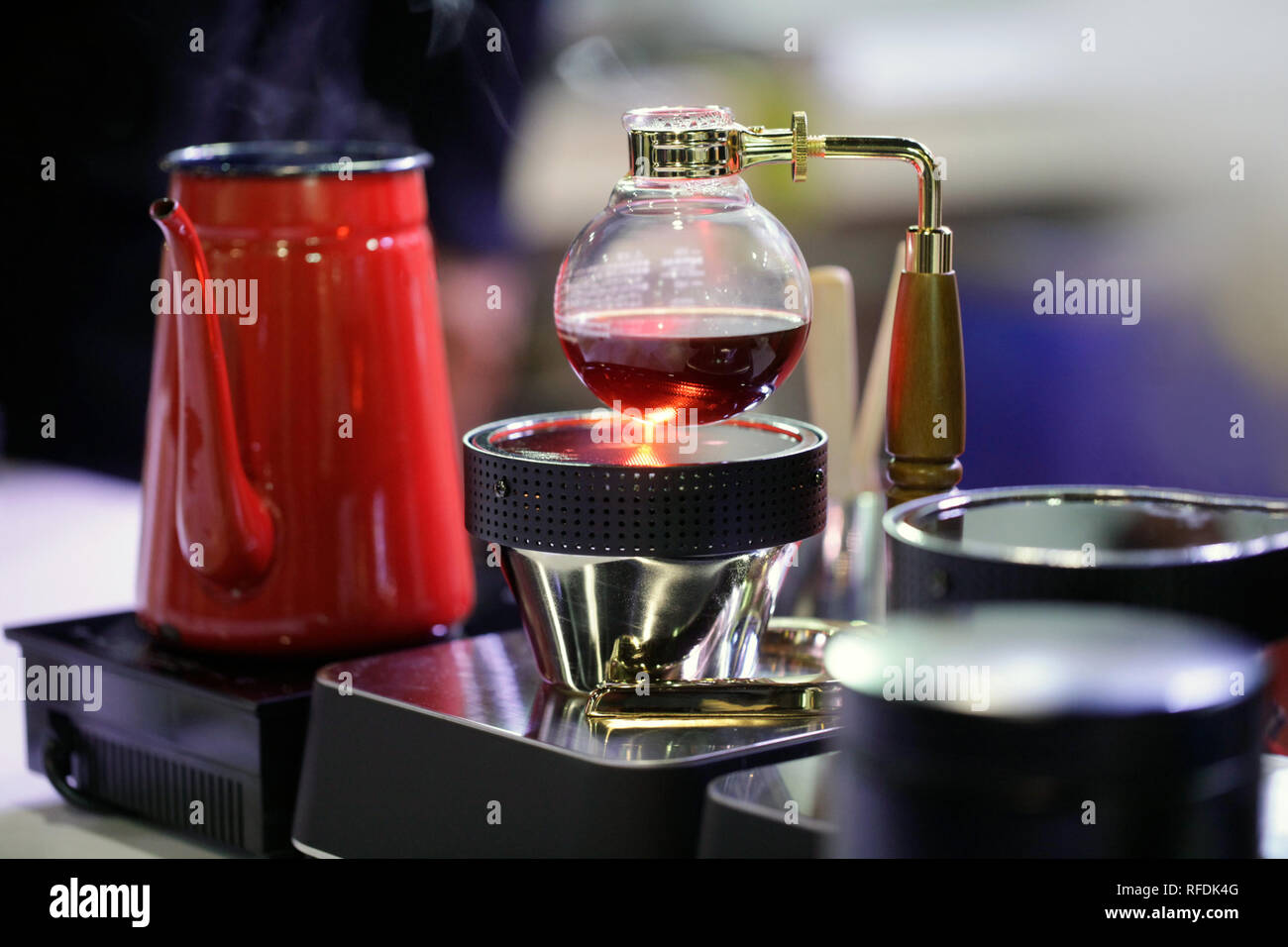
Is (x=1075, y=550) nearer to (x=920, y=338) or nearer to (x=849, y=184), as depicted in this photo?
(x=920, y=338)

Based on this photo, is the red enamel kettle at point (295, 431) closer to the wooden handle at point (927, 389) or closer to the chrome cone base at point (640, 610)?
the chrome cone base at point (640, 610)

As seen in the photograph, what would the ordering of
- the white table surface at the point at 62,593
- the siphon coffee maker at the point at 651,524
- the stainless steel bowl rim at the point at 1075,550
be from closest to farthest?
the stainless steel bowl rim at the point at 1075,550 → the siphon coffee maker at the point at 651,524 → the white table surface at the point at 62,593

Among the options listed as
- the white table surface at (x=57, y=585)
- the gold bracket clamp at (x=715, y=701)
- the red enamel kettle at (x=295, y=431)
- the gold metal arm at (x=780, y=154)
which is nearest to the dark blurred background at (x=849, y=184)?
the white table surface at (x=57, y=585)

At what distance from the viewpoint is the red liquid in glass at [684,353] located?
71 centimetres

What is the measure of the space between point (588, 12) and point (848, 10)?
0.35 meters

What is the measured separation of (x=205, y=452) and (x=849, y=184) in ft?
4.36

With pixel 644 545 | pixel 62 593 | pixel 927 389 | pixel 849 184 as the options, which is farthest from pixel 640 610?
pixel 849 184

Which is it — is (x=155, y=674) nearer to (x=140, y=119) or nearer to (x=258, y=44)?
(x=258, y=44)

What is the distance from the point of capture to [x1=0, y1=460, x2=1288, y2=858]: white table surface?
0.82m

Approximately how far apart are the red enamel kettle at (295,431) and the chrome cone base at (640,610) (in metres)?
0.16

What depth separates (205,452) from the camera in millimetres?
842

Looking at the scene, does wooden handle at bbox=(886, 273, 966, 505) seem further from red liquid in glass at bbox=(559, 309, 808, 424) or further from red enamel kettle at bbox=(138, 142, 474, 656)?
red enamel kettle at bbox=(138, 142, 474, 656)

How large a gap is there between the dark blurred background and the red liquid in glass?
68cm

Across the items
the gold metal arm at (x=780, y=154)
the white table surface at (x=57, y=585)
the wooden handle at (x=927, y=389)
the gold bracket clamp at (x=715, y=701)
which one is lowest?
the white table surface at (x=57, y=585)
